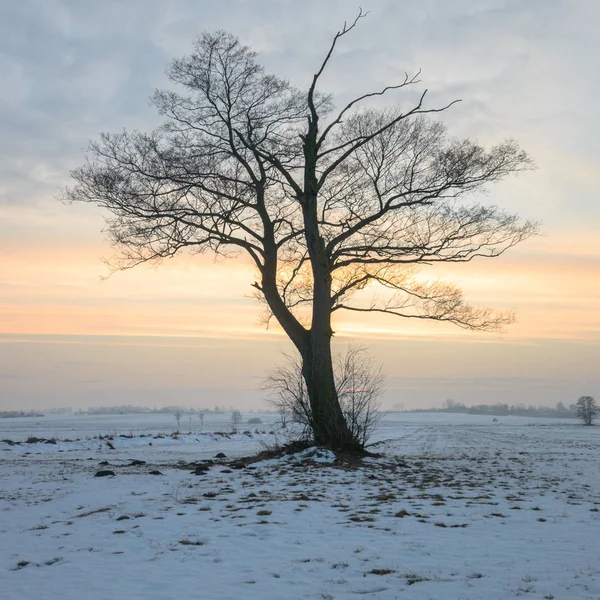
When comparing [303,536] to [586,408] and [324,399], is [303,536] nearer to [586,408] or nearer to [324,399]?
[324,399]

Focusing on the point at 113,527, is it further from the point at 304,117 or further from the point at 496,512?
the point at 304,117

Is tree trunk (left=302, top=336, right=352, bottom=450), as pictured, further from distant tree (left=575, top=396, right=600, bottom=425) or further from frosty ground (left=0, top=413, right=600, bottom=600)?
distant tree (left=575, top=396, right=600, bottom=425)

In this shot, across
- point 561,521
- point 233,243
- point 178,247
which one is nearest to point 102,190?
point 178,247

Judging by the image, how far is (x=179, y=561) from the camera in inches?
224

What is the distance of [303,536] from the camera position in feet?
21.8

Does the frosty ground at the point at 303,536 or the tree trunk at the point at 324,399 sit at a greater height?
the tree trunk at the point at 324,399

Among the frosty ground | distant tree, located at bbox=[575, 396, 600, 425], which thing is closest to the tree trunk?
the frosty ground

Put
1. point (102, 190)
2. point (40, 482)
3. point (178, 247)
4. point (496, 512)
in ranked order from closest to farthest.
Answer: point (496, 512), point (40, 482), point (102, 190), point (178, 247)

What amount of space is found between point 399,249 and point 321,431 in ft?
16.8

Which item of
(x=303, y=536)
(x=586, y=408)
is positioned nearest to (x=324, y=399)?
(x=303, y=536)

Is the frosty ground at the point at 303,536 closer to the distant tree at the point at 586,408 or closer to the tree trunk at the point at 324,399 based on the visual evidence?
the tree trunk at the point at 324,399

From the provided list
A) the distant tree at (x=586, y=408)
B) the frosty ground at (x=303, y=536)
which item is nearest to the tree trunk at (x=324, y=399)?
the frosty ground at (x=303, y=536)

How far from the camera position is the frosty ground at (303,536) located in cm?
493

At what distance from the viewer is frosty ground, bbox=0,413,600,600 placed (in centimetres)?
493
